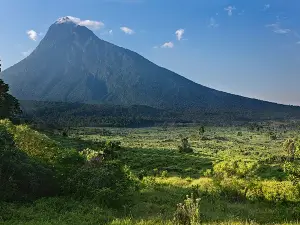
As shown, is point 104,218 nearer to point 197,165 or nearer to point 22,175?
point 22,175

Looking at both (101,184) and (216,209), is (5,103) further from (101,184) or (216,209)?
(216,209)

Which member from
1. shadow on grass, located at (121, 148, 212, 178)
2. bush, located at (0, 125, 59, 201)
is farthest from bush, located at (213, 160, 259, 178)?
bush, located at (0, 125, 59, 201)

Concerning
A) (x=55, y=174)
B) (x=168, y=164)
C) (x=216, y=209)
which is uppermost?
(x=55, y=174)

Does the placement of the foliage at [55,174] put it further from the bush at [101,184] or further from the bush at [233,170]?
the bush at [233,170]

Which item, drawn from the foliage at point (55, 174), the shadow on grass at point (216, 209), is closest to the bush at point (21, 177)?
the foliage at point (55, 174)

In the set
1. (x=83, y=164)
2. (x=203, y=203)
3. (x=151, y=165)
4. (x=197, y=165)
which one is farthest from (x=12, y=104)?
(x=203, y=203)

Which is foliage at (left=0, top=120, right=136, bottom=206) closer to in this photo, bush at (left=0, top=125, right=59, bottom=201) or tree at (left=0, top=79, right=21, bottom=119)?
bush at (left=0, top=125, right=59, bottom=201)

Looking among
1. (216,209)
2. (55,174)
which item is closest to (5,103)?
(55,174)

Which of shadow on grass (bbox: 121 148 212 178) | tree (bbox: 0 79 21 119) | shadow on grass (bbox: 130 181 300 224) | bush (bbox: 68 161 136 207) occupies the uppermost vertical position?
tree (bbox: 0 79 21 119)

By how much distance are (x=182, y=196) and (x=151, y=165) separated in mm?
30069

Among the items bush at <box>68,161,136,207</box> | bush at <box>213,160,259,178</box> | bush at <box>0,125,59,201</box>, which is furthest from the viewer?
bush at <box>213,160,259,178</box>

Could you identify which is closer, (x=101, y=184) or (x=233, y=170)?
(x=101, y=184)

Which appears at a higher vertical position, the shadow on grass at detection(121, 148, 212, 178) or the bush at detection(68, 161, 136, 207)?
the bush at detection(68, 161, 136, 207)

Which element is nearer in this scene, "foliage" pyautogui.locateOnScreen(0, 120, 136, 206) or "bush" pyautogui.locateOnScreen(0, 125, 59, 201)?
"bush" pyautogui.locateOnScreen(0, 125, 59, 201)
